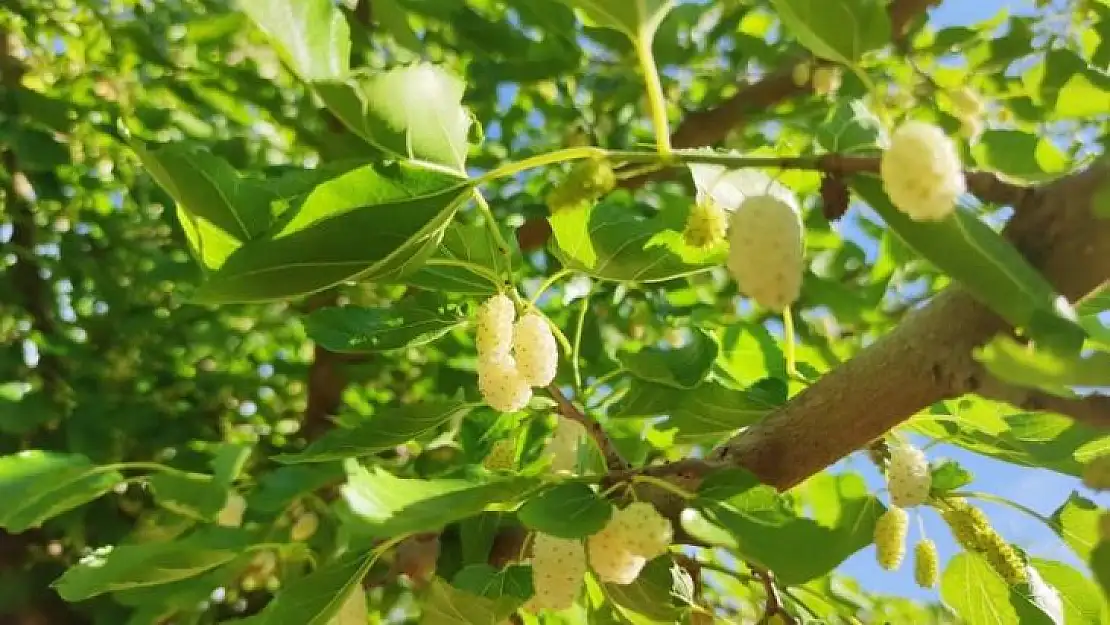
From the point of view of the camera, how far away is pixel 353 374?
1356 millimetres

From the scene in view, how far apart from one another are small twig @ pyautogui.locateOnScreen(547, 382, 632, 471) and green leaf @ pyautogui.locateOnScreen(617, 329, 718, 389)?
49 millimetres

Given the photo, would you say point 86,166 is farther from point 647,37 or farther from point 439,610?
point 647,37

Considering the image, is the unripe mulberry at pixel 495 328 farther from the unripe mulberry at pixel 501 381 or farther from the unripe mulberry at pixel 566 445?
the unripe mulberry at pixel 566 445

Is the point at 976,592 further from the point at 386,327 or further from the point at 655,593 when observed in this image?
the point at 386,327

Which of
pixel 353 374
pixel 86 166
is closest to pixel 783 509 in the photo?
pixel 353 374

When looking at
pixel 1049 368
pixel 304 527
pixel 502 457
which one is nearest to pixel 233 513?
pixel 304 527

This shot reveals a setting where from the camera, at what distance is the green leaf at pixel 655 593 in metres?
0.64

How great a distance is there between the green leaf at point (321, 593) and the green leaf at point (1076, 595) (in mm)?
469

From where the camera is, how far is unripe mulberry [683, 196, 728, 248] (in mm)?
529

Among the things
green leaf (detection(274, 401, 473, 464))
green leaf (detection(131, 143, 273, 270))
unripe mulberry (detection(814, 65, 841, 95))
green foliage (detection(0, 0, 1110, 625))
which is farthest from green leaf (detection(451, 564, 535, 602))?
unripe mulberry (detection(814, 65, 841, 95))

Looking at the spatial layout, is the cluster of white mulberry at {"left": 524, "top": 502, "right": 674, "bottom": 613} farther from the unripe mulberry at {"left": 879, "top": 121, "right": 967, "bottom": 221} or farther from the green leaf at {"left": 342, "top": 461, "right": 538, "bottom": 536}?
the unripe mulberry at {"left": 879, "top": 121, "right": 967, "bottom": 221}

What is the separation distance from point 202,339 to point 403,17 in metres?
0.81

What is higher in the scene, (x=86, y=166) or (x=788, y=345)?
(x=788, y=345)

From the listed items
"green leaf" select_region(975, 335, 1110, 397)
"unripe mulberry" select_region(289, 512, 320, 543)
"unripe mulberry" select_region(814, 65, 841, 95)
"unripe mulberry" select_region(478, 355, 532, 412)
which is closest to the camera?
"green leaf" select_region(975, 335, 1110, 397)
